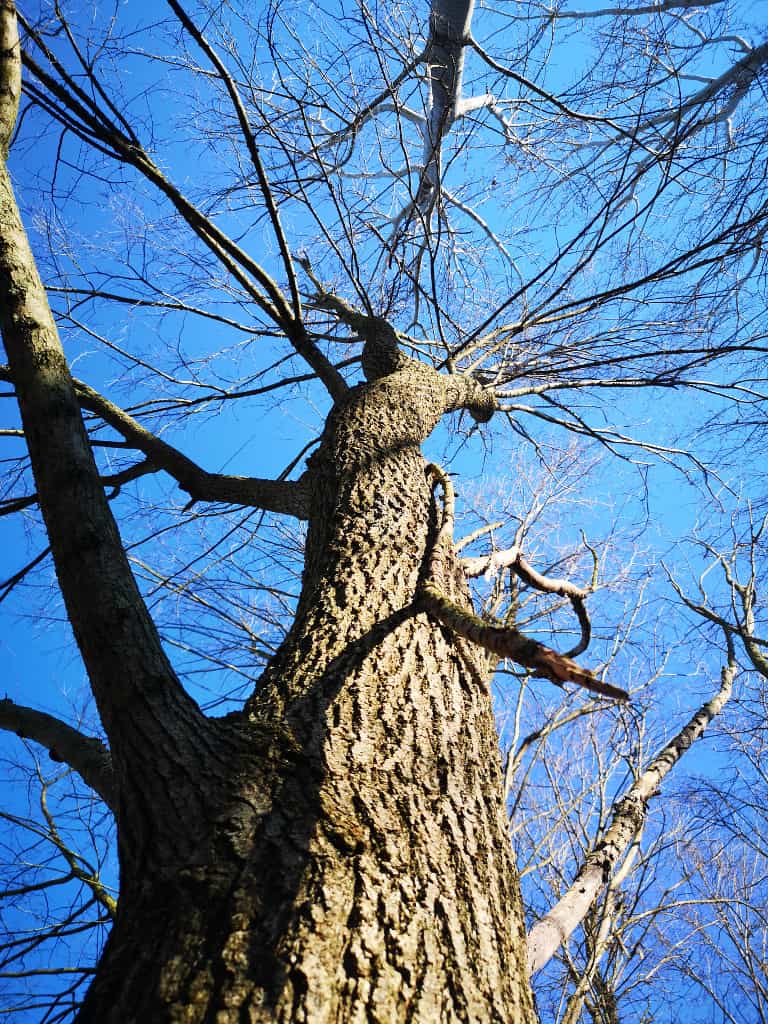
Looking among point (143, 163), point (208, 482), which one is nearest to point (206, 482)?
point (208, 482)

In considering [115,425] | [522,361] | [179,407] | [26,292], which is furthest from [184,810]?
[522,361]

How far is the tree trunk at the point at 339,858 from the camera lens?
38.4 inches

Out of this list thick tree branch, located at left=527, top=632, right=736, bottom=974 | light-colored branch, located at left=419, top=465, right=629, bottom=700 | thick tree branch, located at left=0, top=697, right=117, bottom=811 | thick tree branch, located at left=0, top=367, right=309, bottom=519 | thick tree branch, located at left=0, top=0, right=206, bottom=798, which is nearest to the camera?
light-colored branch, located at left=419, top=465, right=629, bottom=700

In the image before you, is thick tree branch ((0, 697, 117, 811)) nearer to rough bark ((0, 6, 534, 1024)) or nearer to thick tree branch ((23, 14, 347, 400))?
rough bark ((0, 6, 534, 1024))

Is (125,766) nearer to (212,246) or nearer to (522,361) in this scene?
(212,246)

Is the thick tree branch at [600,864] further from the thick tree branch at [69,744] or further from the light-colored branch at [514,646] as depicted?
the thick tree branch at [69,744]

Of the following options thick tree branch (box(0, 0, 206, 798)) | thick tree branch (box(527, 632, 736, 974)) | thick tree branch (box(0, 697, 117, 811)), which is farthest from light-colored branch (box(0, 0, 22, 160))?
thick tree branch (box(527, 632, 736, 974))

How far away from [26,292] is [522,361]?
3063 mm

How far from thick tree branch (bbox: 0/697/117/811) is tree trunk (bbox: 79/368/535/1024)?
20.9 inches

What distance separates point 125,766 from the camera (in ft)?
4.17

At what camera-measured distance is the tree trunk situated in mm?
975

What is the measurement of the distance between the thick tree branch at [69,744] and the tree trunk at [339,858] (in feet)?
1.74

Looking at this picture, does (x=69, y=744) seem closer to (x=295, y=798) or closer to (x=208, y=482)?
(x=295, y=798)

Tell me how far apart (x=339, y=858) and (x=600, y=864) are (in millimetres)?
1472
